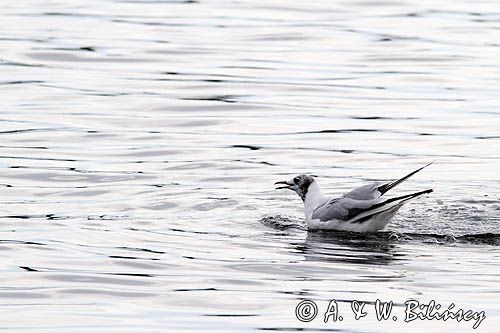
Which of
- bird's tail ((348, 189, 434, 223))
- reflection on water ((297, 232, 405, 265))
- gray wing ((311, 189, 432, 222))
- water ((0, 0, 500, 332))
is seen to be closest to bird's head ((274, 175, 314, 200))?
water ((0, 0, 500, 332))

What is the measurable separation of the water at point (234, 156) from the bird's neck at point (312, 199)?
252 mm

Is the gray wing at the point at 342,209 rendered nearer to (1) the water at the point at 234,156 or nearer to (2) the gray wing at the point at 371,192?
(2) the gray wing at the point at 371,192

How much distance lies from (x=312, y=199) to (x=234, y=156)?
146 inches

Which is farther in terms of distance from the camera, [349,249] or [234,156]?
[234,156]

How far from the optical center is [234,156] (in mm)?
18344

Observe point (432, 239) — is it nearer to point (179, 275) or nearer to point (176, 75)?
point (179, 275)

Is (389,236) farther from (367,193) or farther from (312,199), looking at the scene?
(312,199)

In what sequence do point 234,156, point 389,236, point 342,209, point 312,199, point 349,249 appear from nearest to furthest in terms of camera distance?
point 349,249 → point 389,236 → point 342,209 → point 312,199 → point 234,156

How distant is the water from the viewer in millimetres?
11484

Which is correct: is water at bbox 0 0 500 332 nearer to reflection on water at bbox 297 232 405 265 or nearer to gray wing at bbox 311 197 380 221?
reflection on water at bbox 297 232 405 265

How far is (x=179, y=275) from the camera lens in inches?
477

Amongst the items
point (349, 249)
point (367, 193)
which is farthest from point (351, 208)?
point (349, 249)

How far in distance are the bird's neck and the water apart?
25 cm

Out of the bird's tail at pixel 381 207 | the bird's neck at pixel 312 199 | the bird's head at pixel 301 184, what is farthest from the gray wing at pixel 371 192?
the bird's head at pixel 301 184
